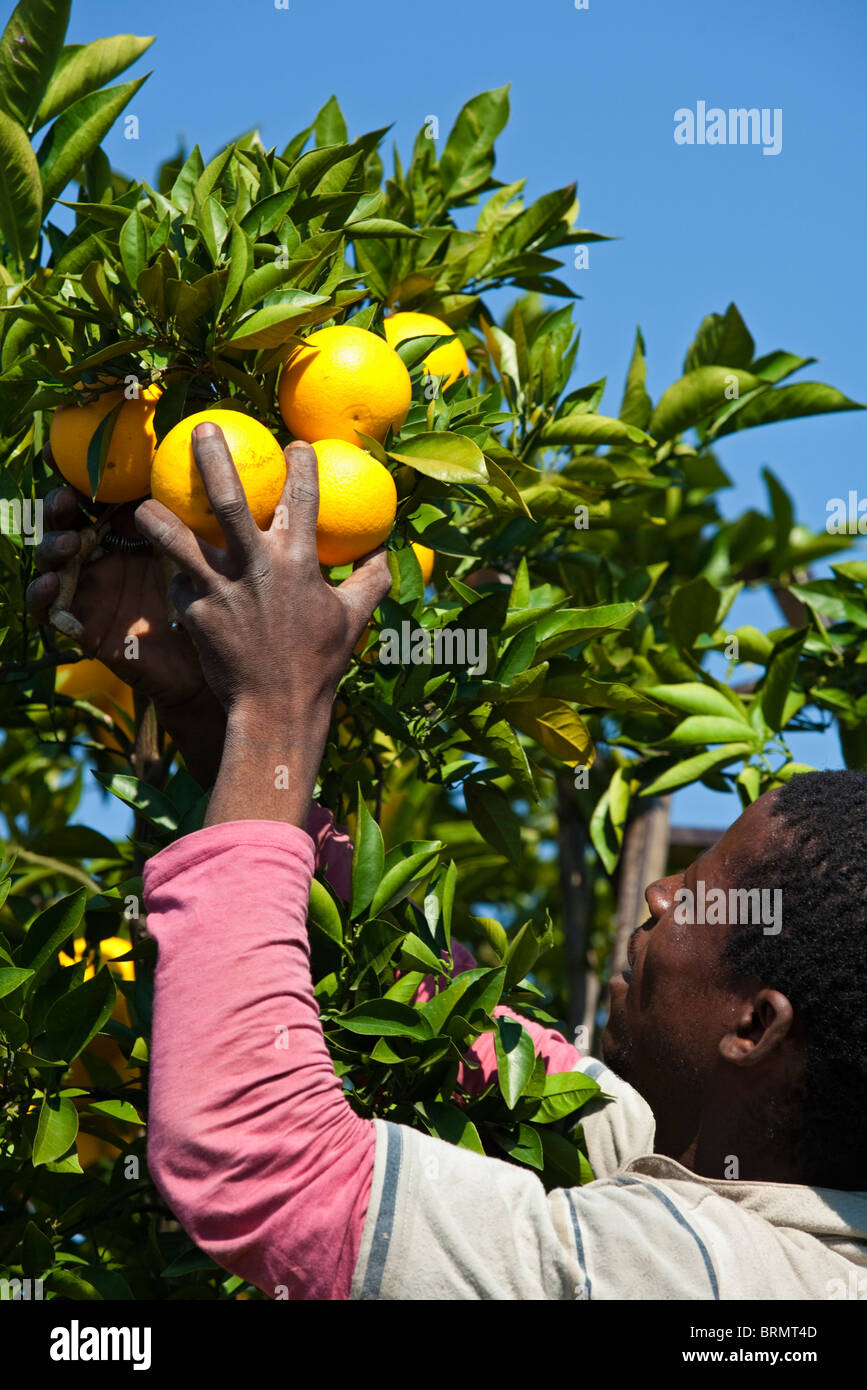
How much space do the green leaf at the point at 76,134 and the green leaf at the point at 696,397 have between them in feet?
3.61

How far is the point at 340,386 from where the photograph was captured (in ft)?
4.85

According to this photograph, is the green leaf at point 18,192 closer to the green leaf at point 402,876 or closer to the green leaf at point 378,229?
the green leaf at point 378,229

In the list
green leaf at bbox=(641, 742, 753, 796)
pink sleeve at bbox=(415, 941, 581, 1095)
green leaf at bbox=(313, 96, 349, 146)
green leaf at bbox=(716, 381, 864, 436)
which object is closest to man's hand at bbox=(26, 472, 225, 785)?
pink sleeve at bbox=(415, 941, 581, 1095)

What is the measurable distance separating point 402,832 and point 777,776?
966mm

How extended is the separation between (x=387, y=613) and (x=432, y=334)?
1.46ft

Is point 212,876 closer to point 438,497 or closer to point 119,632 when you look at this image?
point 119,632

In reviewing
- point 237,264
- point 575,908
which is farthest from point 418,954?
point 575,908

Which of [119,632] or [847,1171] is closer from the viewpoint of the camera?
[847,1171]

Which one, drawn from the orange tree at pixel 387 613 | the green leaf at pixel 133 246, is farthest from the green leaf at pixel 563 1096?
the green leaf at pixel 133 246

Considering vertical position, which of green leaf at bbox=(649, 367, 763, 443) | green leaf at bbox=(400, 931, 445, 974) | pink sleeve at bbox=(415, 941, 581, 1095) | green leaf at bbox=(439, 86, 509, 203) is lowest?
pink sleeve at bbox=(415, 941, 581, 1095)

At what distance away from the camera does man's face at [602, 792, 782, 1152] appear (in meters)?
1.54

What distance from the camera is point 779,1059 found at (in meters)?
1.47

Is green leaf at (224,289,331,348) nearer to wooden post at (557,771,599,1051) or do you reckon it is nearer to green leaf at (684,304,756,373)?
green leaf at (684,304,756,373)
